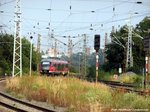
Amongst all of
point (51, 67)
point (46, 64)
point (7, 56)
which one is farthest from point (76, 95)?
point (7, 56)

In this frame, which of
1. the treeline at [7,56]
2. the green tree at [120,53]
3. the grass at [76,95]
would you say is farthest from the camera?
the green tree at [120,53]

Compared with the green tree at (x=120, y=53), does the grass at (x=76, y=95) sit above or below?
below

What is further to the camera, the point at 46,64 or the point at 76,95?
the point at 46,64

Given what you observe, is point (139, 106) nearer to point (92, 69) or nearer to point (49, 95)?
point (49, 95)

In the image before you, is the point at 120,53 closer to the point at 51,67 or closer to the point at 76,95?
the point at 51,67

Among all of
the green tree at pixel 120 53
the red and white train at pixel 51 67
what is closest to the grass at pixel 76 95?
the red and white train at pixel 51 67

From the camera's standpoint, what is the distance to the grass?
739 inches

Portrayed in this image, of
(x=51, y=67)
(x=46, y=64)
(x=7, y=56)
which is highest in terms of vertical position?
(x=7, y=56)

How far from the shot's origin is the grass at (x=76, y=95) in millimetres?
18781

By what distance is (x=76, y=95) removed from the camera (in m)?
23.5

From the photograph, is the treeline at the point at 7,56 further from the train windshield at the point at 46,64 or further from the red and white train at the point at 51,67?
the train windshield at the point at 46,64

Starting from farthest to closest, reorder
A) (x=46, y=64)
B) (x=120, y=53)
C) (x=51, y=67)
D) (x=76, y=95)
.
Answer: (x=120, y=53), (x=46, y=64), (x=51, y=67), (x=76, y=95)

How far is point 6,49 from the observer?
273ft

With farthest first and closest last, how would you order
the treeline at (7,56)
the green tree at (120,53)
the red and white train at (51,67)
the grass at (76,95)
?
the green tree at (120,53) < the treeline at (7,56) < the red and white train at (51,67) < the grass at (76,95)
